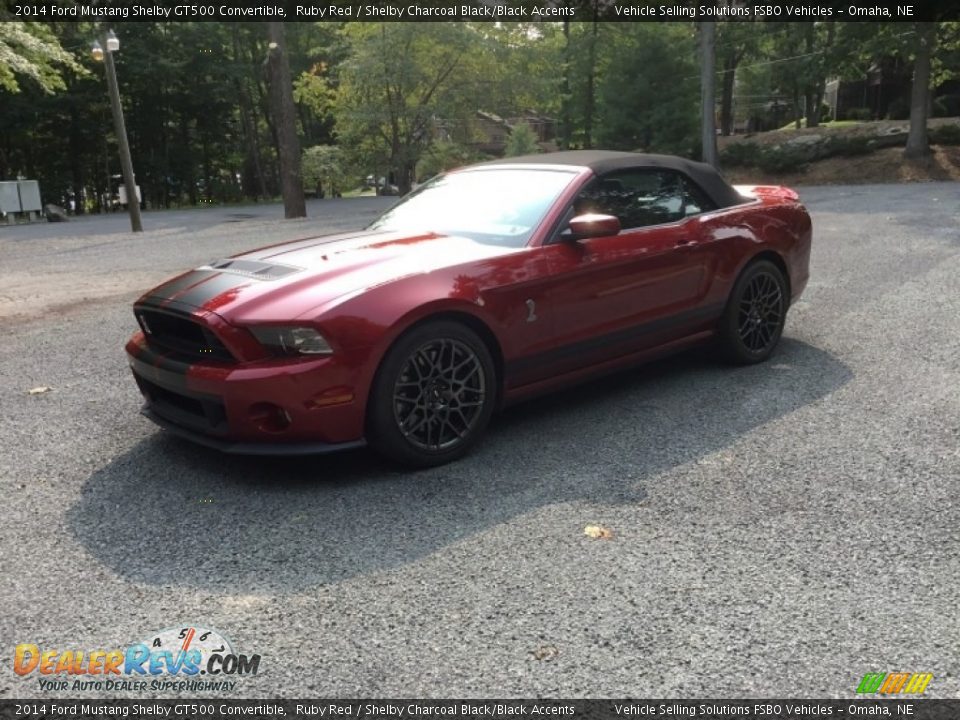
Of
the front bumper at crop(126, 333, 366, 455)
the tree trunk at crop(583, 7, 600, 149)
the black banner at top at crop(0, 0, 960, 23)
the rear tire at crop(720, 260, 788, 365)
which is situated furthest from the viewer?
the tree trunk at crop(583, 7, 600, 149)

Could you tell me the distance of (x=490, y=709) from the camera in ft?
7.59

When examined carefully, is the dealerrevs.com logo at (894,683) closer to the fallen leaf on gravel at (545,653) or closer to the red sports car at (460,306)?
the fallen leaf on gravel at (545,653)

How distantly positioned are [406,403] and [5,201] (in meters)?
28.3

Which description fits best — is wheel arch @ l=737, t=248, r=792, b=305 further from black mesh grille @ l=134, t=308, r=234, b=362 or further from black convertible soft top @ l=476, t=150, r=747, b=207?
black mesh grille @ l=134, t=308, r=234, b=362

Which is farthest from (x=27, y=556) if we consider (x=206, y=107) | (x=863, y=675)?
(x=206, y=107)

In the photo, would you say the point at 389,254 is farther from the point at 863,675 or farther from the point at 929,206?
the point at 929,206

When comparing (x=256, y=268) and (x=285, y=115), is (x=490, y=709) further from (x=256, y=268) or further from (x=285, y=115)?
(x=285, y=115)

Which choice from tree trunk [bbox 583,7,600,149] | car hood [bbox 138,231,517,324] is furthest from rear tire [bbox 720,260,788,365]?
tree trunk [bbox 583,7,600,149]

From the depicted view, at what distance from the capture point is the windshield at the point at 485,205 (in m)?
4.68

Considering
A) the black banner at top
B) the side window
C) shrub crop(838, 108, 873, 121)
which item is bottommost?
the side window

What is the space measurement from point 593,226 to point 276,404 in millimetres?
1914

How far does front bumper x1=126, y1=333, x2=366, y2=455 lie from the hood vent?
0.58 m

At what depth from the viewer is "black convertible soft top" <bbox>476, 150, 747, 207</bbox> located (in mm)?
5098

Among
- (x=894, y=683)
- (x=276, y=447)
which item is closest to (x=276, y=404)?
(x=276, y=447)
